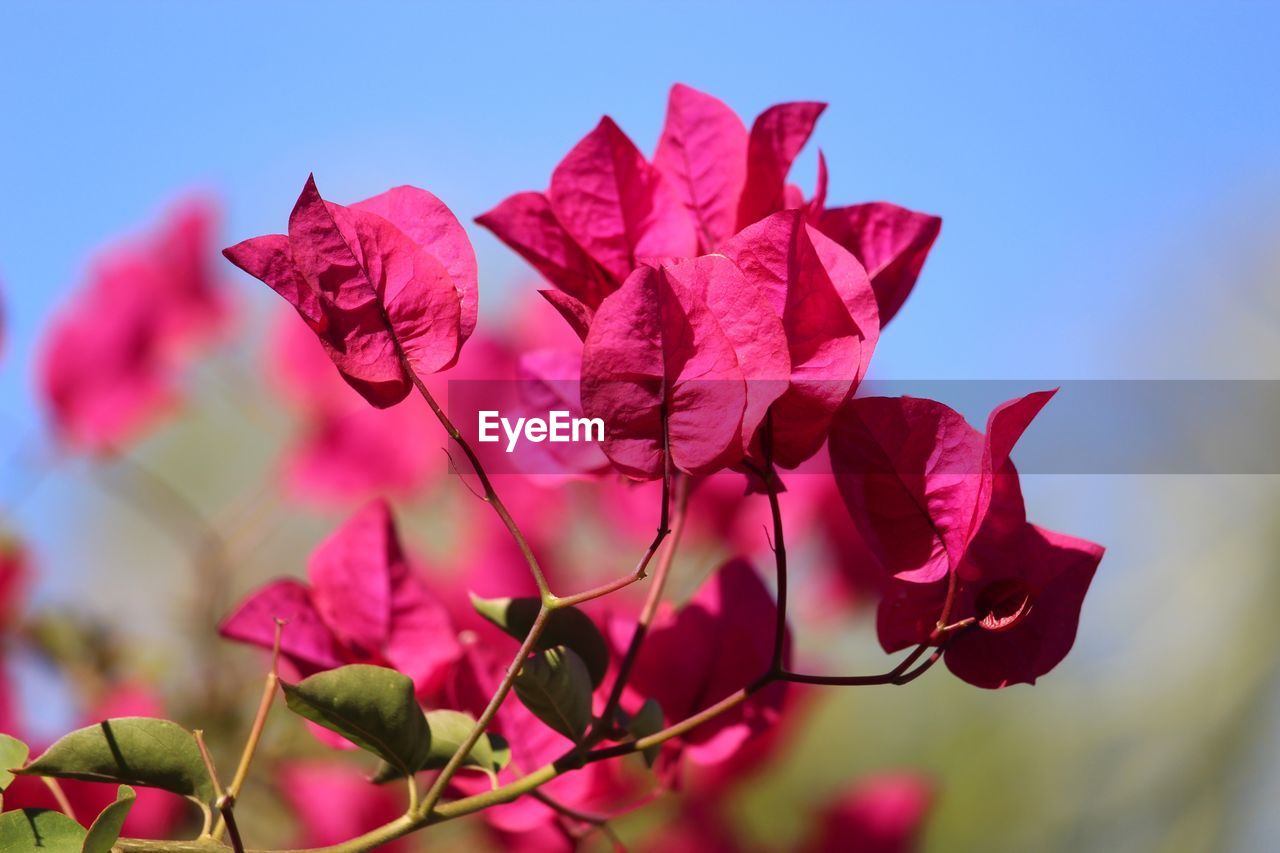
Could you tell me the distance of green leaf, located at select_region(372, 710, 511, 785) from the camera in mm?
319

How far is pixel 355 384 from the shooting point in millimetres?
303

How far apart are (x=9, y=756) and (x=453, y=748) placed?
110mm

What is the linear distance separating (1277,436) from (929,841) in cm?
80

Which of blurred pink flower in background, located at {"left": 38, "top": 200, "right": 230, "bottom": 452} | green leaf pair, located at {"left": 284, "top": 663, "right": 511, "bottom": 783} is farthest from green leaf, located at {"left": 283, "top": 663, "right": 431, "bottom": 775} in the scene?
blurred pink flower in background, located at {"left": 38, "top": 200, "right": 230, "bottom": 452}

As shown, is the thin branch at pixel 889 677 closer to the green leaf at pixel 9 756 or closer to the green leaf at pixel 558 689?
the green leaf at pixel 558 689

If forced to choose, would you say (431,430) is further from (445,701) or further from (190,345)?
(445,701)

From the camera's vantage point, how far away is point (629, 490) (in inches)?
15.9

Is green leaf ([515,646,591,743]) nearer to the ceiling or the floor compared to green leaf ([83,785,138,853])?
nearer to the ceiling

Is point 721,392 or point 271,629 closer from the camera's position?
point 721,392

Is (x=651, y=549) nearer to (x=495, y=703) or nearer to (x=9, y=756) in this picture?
(x=495, y=703)

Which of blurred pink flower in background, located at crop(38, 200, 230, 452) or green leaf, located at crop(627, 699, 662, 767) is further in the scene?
blurred pink flower in background, located at crop(38, 200, 230, 452)

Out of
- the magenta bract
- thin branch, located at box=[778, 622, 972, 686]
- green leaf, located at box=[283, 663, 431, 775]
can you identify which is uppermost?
the magenta bract

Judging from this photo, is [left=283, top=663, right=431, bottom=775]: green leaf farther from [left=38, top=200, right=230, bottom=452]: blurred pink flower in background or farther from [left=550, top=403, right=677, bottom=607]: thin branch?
[left=38, top=200, right=230, bottom=452]: blurred pink flower in background

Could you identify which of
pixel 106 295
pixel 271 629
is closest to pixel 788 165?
pixel 271 629
